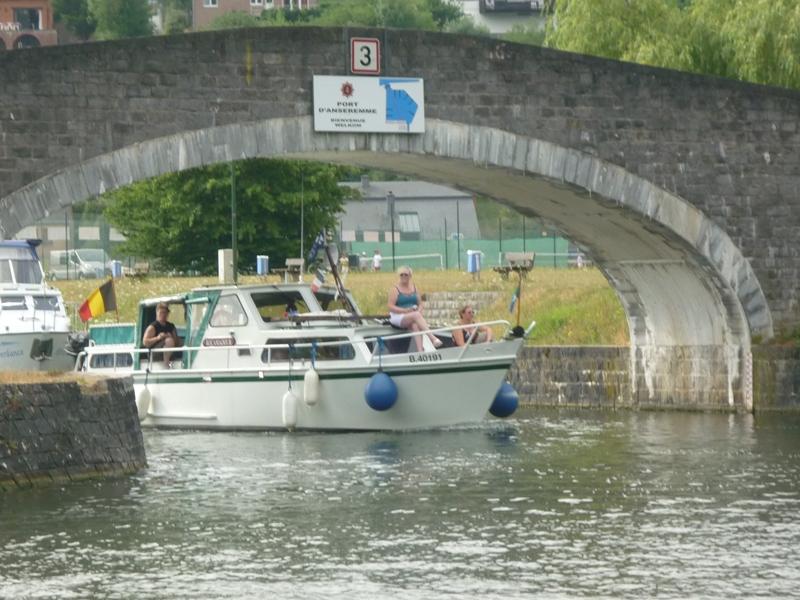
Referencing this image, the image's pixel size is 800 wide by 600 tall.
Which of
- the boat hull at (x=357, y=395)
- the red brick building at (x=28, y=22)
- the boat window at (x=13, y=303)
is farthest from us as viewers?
the red brick building at (x=28, y=22)

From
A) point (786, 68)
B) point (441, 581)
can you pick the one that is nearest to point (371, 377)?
point (786, 68)

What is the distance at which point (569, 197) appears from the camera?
31406 mm

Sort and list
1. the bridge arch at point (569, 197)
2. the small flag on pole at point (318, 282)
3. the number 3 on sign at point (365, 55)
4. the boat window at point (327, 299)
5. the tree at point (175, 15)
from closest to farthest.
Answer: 1. the bridge arch at point (569, 197)
2. the number 3 on sign at point (365, 55)
3. the small flag on pole at point (318, 282)
4. the boat window at point (327, 299)
5. the tree at point (175, 15)

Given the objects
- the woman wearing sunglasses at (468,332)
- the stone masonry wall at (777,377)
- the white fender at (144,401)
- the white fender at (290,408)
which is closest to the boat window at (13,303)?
the white fender at (144,401)

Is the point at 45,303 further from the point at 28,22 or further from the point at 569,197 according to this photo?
the point at 28,22

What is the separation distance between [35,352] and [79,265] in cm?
2926

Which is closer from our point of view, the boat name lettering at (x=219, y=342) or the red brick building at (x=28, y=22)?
the boat name lettering at (x=219, y=342)

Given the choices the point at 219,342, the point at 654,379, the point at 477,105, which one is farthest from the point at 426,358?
the point at 654,379

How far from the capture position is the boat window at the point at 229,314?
30.4m

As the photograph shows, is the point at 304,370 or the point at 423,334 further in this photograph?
the point at 304,370

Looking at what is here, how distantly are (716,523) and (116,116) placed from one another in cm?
1059

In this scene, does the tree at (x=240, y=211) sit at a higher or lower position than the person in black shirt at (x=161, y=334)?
higher

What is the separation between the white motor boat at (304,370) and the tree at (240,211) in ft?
A: 92.3

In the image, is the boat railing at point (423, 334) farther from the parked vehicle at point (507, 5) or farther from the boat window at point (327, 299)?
the parked vehicle at point (507, 5)
